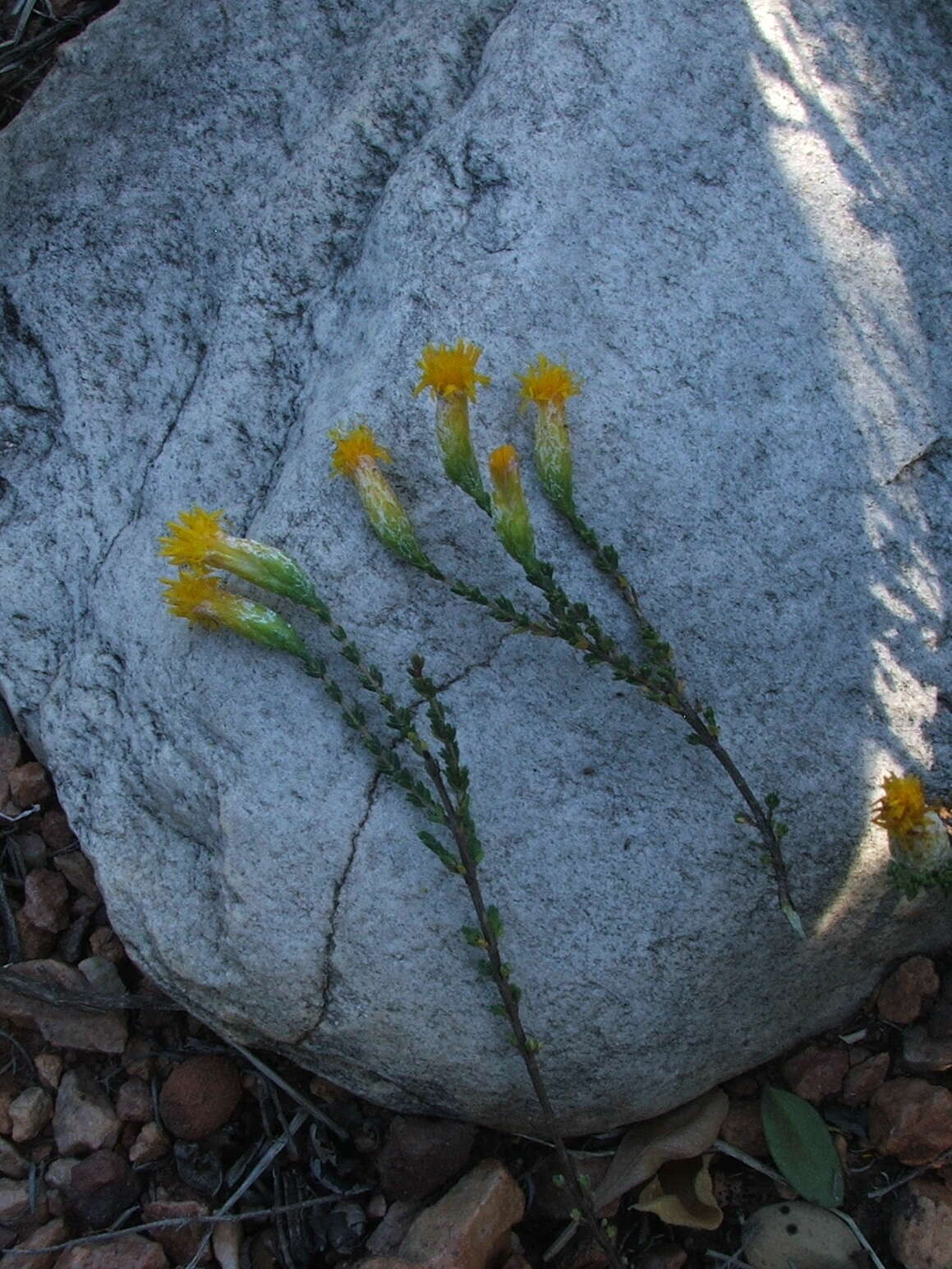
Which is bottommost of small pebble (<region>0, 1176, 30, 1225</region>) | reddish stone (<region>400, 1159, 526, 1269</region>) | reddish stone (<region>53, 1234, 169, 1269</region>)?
reddish stone (<region>400, 1159, 526, 1269</region>)

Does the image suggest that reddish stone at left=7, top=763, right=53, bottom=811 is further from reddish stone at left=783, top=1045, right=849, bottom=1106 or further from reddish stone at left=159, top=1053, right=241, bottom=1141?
reddish stone at left=783, top=1045, right=849, bottom=1106

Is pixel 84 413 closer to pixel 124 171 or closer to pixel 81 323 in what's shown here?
pixel 81 323

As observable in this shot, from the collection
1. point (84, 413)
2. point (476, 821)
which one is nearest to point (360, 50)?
point (84, 413)

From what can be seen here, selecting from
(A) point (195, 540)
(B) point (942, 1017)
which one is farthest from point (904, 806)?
(A) point (195, 540)

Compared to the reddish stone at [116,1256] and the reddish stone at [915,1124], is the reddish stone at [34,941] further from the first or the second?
the reddish stone at [915,1124]

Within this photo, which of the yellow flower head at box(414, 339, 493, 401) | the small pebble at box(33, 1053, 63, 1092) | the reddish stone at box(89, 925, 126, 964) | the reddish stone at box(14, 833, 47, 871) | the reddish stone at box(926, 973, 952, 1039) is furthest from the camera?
the reddish stone at box(14, 833, 47, 871)

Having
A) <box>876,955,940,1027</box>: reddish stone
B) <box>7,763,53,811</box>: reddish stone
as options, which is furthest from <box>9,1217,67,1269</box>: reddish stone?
<box>876,955,940,1027</box>: reddish stone

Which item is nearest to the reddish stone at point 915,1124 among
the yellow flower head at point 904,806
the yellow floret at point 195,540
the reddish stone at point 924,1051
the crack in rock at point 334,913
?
the reddish stone at point 924,1051
